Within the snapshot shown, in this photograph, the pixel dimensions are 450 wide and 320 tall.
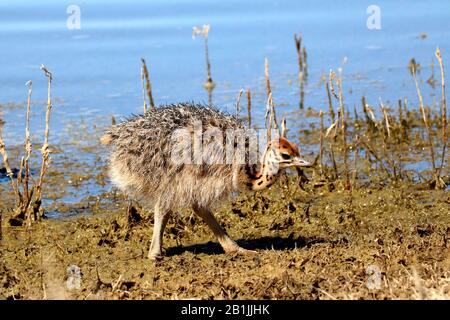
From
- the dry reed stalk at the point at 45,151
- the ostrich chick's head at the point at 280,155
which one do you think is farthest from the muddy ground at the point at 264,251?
the ostrich chick's head at the point at 280,155

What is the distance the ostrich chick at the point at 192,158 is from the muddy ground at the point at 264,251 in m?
0.56

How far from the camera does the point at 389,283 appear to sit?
5.75 m

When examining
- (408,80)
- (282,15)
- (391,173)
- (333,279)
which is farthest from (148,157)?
(282,15)

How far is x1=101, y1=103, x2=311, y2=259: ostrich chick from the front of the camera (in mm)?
6934

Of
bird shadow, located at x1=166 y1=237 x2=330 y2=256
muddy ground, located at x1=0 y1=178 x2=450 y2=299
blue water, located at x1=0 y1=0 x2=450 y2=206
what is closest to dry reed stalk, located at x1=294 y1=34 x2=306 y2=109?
blue water, located at x1=0 y1=0 x2=450 y2=206

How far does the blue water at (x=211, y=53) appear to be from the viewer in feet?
44.8

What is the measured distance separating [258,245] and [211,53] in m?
10.5

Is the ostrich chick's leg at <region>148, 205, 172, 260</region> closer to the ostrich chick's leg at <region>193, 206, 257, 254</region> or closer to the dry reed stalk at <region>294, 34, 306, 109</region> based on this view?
the ostrich chick's leg at <region>193, 206, 257, 254</region>

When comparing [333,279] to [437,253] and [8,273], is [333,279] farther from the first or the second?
[8,273]

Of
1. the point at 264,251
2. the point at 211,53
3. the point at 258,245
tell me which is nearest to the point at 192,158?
the point at 264,251

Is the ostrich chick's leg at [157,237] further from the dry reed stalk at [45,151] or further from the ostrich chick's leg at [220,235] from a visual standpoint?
the dry reed stalk at [45,151]

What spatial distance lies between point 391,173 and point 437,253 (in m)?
3.09

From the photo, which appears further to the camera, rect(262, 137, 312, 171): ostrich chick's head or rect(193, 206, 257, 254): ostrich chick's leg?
rect(193, 206, 257, 254): ostrich chick's leg

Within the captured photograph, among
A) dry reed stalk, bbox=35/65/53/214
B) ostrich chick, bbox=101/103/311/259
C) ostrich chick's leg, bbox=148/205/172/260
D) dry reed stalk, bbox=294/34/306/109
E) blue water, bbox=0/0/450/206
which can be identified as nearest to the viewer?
ostrich chick, bbox=101/103/311/259
